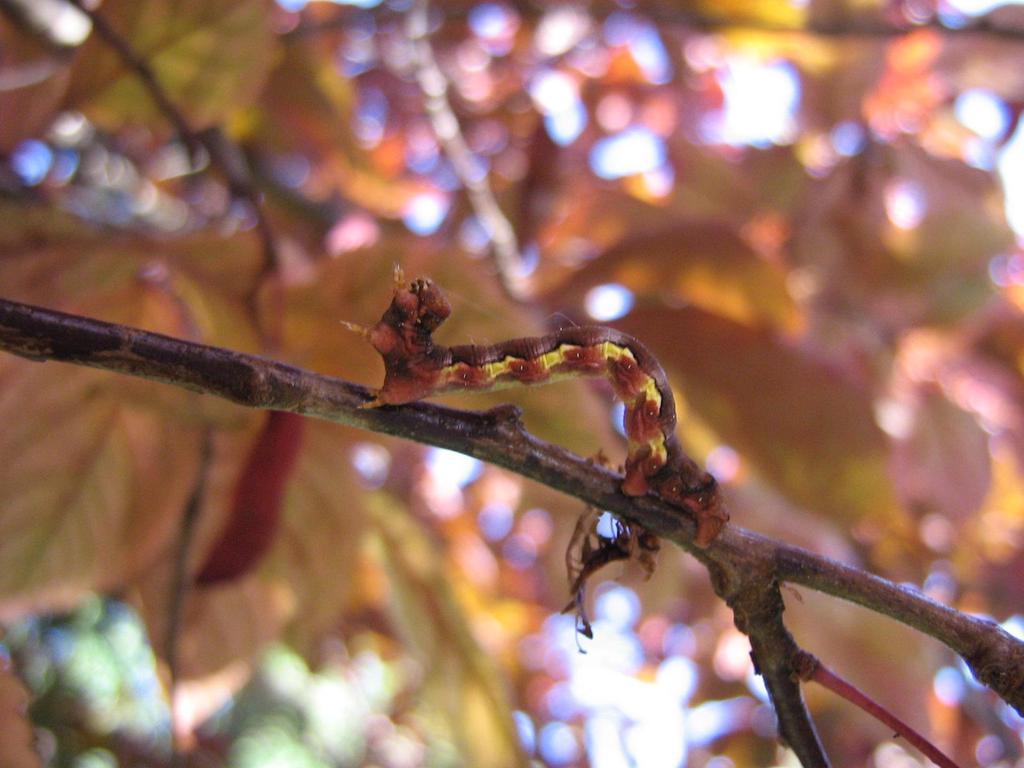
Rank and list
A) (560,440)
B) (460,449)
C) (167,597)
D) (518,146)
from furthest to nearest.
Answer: (518,146), (167,597), (560,440), (460,449)

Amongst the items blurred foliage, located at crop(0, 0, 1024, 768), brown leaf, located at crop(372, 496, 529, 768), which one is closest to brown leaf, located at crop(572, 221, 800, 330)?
blurred foliage, located at crop(0, 0, 1024, 768)

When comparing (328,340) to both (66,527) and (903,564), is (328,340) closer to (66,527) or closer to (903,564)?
(66,527)

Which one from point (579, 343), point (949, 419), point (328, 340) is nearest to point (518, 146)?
point (949, 419)

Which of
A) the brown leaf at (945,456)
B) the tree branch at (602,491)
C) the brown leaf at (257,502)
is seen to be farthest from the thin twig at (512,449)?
the brown leaf at (945,456)

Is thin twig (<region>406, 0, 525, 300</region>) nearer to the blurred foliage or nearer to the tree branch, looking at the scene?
the blurred foliage

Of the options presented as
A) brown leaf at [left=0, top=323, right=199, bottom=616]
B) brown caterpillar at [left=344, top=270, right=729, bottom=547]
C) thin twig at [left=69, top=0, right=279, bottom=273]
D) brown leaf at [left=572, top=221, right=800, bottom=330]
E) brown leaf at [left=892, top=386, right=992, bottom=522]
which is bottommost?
brown leaf at [left=892, top=386, right=992, bottom=522]

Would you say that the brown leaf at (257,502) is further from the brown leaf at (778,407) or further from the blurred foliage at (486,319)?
the brown leaf at (778,407)
